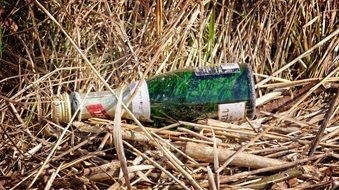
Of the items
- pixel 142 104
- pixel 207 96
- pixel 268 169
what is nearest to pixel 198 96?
pixel 207 96

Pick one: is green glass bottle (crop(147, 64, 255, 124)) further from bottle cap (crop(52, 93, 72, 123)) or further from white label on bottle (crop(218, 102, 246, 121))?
bottle cap (crop(52, 93, 72, 123))

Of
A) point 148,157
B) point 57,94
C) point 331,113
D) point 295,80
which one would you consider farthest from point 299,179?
point 57,94

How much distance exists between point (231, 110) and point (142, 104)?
0.71ft

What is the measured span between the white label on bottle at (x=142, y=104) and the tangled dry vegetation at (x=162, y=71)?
4 centimetres

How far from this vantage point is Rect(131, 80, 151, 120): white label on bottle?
1623 mm

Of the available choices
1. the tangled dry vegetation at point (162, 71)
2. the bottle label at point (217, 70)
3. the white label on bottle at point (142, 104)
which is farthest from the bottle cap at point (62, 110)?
the bottle label at point (217, 70)

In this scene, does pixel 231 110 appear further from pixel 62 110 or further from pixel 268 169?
pixel 62 110

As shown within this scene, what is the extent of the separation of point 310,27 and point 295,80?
161 mm

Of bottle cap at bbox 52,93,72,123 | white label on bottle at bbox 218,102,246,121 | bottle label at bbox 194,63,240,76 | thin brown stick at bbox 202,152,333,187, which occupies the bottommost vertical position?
thin brown stick at bbox 202,152,333,187

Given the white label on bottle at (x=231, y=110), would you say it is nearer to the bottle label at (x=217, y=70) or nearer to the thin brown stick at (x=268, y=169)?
the bottle label at (x=217, y=70)

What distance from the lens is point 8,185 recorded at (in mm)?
1473

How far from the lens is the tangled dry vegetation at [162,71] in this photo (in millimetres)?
1492

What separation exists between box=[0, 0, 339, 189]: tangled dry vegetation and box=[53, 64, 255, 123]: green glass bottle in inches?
1.5

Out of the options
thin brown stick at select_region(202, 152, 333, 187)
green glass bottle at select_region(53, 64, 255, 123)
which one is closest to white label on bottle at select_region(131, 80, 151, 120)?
green glass bottle at select_region(53, 64, 255, 123)
